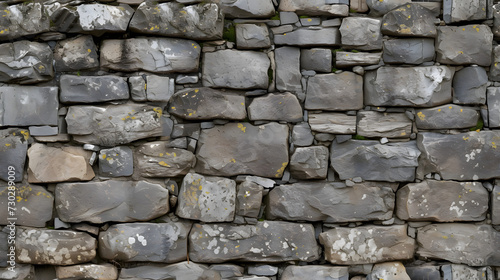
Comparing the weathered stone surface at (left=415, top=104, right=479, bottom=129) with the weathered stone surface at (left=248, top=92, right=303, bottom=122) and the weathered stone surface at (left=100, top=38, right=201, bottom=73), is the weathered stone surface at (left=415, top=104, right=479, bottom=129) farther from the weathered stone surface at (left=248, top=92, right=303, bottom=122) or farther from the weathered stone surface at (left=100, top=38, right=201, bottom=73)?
the weathered stone surface at (left=100, top=38, right=201, bottom=73)

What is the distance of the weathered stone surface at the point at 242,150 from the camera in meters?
2.90

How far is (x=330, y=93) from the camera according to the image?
9.60 ft

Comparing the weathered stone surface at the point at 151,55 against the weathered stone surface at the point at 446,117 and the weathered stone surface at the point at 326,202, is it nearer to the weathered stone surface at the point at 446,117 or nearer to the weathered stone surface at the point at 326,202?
the weathered stone surface at the point at 326,202

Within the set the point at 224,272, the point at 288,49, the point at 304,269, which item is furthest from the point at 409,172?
the point at 224,272

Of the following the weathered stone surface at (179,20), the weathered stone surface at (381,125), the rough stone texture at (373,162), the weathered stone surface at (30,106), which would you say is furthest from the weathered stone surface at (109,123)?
the weathered stone surface at (381,125)

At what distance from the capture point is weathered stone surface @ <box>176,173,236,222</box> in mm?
2877

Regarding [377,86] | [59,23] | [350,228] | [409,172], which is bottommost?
[350,228]

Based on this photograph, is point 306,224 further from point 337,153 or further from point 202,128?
point 202,128

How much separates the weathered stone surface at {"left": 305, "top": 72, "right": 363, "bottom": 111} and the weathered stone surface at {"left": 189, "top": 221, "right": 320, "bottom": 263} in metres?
0.81

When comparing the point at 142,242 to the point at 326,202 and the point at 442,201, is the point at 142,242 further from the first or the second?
the point at 442,201

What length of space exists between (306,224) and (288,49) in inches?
45.9

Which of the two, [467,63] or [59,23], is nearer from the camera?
[59,23]

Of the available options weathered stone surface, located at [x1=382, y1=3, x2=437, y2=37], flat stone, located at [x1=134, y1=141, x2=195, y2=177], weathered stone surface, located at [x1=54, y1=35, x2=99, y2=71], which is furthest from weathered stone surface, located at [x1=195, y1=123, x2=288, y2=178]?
weathered stone surface, located at [x1=382, y1=3, x2=437, y2=37]

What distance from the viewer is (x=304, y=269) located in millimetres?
2926
